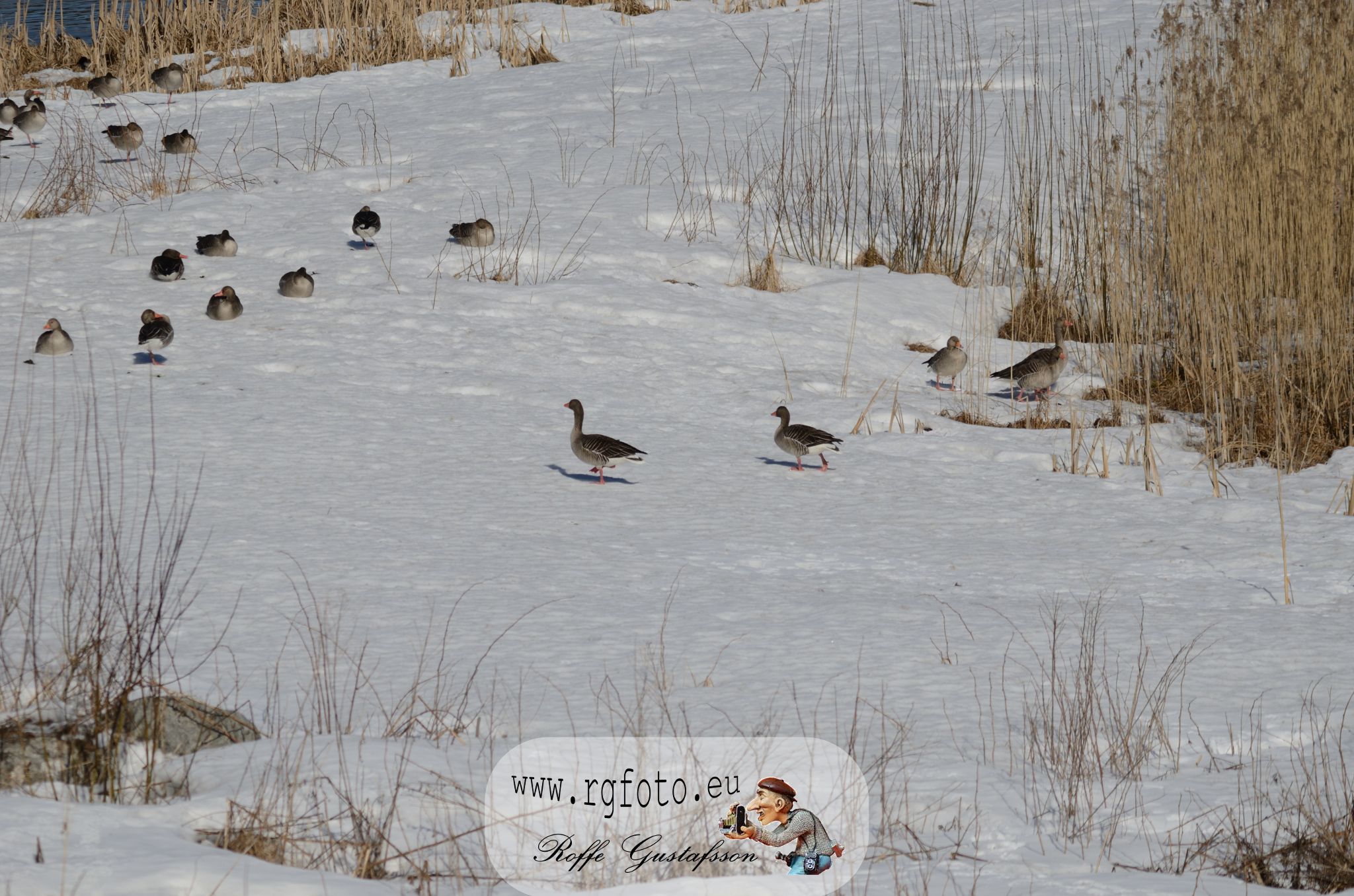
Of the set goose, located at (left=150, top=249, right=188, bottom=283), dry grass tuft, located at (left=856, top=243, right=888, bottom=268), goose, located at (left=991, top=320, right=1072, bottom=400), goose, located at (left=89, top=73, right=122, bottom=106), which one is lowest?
goose, located at (left=991, top=320, right=1072, bottom=400)

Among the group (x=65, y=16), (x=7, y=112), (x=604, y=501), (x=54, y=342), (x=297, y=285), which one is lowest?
(x=604, y=501)

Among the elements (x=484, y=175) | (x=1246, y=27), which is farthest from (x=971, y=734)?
(x=484, y=175)

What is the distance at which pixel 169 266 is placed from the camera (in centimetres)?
1037

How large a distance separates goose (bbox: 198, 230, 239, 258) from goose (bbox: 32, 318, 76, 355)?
7.49 feet

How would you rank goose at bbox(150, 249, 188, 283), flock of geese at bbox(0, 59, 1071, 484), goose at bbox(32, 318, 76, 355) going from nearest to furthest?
flock of geese at bbox(0, 59, 1071, 484), goose at bbox(32, 318, 76, 355), goose at bbox(150, 249, 188, 283)

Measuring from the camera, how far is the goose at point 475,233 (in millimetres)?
10945

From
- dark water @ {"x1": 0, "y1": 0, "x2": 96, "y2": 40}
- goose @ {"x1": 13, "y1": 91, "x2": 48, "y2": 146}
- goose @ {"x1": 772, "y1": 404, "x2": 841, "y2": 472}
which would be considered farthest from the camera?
dark water @ {"x1": 0, "y1": 0, "x2": 96, "y2": 40}

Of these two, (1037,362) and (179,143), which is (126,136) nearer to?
(179,143)

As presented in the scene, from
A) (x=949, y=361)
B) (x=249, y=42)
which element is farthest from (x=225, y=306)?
(x=249, y=42)

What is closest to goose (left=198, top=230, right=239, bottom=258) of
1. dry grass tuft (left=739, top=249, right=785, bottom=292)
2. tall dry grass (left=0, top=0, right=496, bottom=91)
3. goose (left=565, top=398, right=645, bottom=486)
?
dry grass tuft (left=739, top=249, right=785, bottom=292)

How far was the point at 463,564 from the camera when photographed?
6020mm

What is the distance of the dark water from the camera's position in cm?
2375

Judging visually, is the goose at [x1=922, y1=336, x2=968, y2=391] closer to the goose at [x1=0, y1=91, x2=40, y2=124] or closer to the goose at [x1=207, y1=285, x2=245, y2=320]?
the goose at [x1=207, y1=285, x2=245, y2=320]
